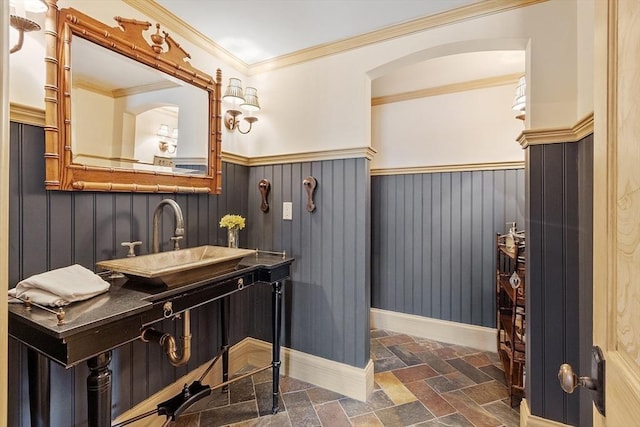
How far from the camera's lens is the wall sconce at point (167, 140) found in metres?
1.78

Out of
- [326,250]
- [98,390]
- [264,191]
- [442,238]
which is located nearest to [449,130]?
[442,238]

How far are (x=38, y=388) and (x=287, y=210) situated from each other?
1590 mm

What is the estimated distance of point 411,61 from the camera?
6.55 feet

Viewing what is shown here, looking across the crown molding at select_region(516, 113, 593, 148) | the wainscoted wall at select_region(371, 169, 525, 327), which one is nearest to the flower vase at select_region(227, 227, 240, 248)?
the wainscoted wall at select_region(371, 169, 525, 327)

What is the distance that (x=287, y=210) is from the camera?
2.30 m

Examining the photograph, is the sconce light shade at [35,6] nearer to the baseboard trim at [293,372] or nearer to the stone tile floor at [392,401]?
the baseboard trim at [293,372]

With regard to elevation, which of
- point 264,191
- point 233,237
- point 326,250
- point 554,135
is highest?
point 554,135

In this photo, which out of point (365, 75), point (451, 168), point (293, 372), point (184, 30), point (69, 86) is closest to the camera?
point (69, 86)

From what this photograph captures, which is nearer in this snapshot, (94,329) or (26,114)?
(94,329)

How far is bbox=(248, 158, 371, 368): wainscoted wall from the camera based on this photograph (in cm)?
205

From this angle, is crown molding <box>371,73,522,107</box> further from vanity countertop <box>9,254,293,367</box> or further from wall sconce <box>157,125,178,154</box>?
vanity countertop <box>9,254,293,367</box>

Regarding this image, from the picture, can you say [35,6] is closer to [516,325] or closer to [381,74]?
[381,74]

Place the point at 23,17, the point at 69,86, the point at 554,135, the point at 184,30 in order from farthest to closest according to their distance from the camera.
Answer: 1. the point at 184,30
2. the point at 554,135
3. the point at 69,86
4. the point at 23,17

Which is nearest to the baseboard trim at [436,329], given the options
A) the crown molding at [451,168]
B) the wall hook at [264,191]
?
the crown molding at [451,168]
